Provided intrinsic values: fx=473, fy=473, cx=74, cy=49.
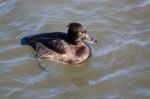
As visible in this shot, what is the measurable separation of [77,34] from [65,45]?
1.34ft

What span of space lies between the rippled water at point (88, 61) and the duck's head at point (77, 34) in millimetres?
454

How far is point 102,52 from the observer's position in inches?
431

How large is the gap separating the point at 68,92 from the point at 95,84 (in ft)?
2.00

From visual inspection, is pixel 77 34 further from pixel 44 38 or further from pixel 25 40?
pixel 25 40

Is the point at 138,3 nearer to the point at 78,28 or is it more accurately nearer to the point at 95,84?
the point at 78,28

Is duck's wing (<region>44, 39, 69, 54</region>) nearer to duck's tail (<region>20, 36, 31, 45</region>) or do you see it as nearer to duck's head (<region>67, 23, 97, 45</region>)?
duck's head (<region>67, 23, 97, 45</region>)

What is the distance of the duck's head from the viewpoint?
421 inches

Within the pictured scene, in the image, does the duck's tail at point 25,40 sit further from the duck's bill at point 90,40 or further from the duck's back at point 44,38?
the duck's bill at point 90,40

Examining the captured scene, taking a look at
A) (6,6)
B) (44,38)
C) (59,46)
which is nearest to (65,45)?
(59,46)

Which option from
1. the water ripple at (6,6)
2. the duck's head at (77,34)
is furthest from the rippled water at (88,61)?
the duck's head at (77,34)

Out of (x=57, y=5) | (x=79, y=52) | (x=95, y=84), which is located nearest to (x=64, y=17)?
(x=57, y=5)

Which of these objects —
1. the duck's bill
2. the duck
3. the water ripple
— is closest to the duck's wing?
the duck

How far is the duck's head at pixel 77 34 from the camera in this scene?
10.7 meters

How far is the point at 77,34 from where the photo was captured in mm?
10828
